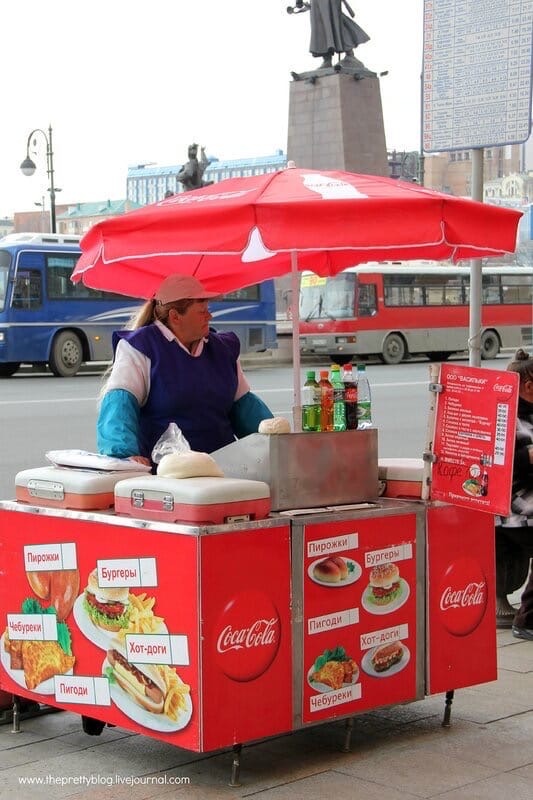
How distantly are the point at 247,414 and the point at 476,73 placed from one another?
2.35 meters

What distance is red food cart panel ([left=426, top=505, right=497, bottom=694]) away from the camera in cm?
470

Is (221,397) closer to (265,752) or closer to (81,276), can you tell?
(81,276)

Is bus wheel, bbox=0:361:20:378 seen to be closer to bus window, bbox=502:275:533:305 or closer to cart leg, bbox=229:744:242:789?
bus window, bbox=502:275:533:305

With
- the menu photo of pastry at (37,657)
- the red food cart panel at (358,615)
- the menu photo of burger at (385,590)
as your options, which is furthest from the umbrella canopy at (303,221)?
the menu photo of pastry at (37,657)

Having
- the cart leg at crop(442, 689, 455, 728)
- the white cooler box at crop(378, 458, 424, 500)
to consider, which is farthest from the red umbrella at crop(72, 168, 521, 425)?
the cart leg at crop(442, 689, 455, 728)

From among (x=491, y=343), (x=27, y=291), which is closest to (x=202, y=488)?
(x=27, y=291)

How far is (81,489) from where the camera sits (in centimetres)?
444

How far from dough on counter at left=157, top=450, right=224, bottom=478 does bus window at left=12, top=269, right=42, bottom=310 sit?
73.2ft

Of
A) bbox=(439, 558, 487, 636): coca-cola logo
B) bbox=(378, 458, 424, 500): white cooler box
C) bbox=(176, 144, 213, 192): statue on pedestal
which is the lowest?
bbox=(439, 558, 487, 636): coca-cola logo

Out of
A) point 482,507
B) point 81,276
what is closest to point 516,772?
point 482,507

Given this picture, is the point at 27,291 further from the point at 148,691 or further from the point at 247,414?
the point at 148,691

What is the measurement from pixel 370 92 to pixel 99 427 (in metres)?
35.2

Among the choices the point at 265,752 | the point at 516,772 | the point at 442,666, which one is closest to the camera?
the point at 516,772

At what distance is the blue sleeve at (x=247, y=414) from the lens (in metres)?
5.30
